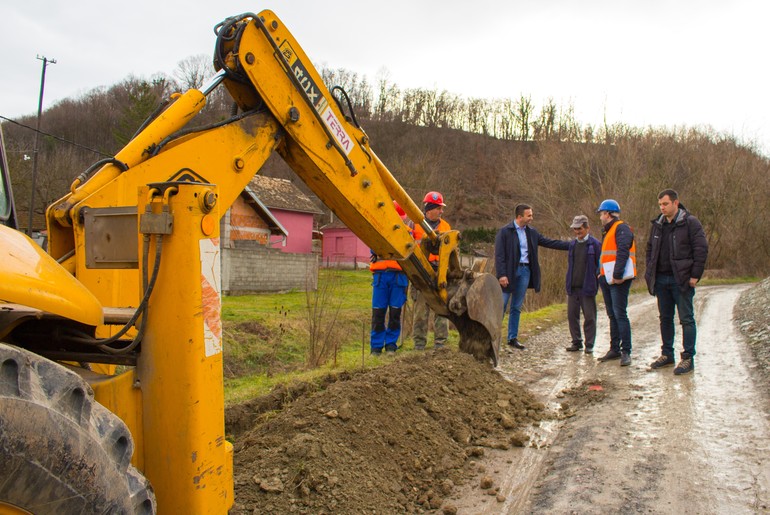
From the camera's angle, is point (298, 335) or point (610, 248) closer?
point (610, 248)

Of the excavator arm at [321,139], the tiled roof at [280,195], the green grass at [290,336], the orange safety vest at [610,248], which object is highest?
the tiled roof at [280,195]

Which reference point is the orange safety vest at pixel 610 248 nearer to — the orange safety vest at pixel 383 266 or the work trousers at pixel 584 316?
the work trousers at pixel 584 316

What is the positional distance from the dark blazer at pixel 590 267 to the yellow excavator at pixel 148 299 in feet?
18.2

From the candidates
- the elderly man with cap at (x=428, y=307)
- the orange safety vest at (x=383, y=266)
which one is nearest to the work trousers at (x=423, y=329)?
the elderly man with cap at (x=428, y=307)

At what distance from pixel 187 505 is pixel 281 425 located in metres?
2.07

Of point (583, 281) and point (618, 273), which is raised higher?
point (618, 273)

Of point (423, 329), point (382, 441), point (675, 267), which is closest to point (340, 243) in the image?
point (423, 329)

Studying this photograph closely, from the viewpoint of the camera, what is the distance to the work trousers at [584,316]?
870cm

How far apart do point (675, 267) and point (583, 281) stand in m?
1.81

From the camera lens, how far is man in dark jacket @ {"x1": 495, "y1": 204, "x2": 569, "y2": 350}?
895 cm

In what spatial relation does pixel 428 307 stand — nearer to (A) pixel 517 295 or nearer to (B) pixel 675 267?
(A) pixel 517 295

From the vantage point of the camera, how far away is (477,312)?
20.4 feet

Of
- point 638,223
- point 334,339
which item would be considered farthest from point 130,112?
point 334,339

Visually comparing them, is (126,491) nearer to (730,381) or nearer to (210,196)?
(210,196)
